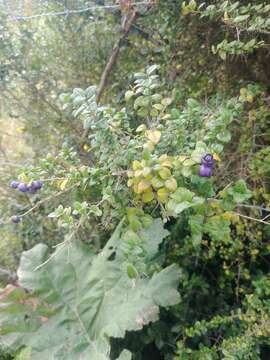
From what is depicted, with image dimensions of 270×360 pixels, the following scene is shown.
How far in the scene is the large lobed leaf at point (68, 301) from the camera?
165 centimetres

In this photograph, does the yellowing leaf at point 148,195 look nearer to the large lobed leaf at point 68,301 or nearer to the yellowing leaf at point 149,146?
the yellowing leaf at point 149,146

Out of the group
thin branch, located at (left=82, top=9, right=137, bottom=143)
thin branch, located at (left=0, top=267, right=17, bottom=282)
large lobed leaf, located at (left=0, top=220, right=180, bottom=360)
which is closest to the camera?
large lobed leaf, located at (left=0, top=220, right=180, bottom=360)

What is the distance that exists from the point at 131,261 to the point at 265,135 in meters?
0.85

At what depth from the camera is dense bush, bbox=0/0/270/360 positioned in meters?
1.01

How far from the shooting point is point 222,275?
1642mm

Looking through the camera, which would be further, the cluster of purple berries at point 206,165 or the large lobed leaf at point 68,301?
the large lobed leaf at point 68,301

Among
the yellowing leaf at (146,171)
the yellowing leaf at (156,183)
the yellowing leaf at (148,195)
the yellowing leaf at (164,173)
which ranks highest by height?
the yellowing leaf at (146,171)

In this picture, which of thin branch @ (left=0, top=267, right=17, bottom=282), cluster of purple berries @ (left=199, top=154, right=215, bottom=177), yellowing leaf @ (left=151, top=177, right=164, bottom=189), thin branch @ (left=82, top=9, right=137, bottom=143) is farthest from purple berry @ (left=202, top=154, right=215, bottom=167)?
thin branch @ (left=0, top=267, right=17, bottom=282)

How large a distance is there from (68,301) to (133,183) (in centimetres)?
115

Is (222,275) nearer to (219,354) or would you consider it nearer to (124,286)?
(219,354)

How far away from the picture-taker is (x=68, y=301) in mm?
1811

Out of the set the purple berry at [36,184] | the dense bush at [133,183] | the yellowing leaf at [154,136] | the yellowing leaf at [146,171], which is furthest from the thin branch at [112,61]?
the yellowing leaf at [146,171]

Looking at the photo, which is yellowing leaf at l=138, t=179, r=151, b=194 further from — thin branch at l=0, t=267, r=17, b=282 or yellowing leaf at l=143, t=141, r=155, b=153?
thin branch at l=0, t=267, r=17, b=282

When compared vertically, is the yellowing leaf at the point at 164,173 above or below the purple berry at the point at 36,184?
above
